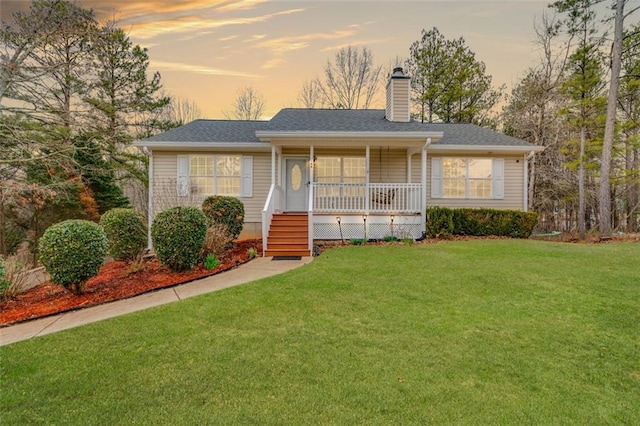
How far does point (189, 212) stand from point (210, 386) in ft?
15.8

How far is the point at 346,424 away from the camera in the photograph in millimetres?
2285

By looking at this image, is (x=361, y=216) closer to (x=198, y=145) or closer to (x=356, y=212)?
(x=356, y=212)

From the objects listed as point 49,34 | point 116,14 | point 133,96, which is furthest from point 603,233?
point 133,96

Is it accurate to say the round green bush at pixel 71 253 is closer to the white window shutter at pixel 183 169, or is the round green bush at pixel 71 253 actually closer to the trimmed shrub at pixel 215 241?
the trimmed shrub at pixel 215 241

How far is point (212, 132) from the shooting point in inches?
481

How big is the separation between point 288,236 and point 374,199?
3.37 metres

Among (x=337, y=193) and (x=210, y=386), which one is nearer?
(x=210, y=386)

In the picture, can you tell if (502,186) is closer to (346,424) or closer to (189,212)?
(189,212)

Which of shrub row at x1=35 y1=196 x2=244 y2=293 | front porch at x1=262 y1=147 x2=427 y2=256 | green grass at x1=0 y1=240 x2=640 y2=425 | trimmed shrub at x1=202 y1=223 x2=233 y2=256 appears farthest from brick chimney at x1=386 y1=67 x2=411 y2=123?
green grass at x1=0 y1=240 x2=640 y2=425

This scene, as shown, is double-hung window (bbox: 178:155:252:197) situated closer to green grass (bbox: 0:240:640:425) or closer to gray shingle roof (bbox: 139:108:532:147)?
gray shingle roof (bbox: 139:108:532:147)

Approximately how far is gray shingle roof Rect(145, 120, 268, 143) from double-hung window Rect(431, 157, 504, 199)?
6.81 metres

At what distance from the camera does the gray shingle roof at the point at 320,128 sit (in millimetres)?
11133

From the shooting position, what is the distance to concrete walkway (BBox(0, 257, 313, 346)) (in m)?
4.17

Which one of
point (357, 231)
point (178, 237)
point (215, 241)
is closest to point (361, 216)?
point (357, 231)
